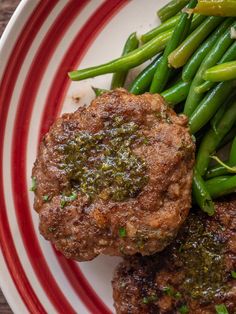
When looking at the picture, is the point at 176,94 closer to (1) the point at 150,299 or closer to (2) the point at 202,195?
(2) the point at 202,195

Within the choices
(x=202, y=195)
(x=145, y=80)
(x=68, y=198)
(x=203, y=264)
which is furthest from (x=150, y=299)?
(x=145, y=80)

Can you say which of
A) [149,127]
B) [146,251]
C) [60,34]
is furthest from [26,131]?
[146,251]

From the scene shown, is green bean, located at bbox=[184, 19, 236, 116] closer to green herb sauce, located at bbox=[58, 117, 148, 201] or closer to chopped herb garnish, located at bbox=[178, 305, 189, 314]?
green herb sauce, located at bbox=[58, 117, 148, 201]

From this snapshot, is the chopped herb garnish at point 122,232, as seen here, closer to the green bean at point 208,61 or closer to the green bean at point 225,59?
the green bean at point 208,61

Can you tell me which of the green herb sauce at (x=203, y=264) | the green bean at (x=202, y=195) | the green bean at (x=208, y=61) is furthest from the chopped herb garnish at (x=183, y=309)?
the green bean at (x=208, y=61)

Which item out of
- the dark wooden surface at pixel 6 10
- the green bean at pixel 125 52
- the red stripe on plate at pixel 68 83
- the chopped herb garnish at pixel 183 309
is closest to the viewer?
the chopped herb garnish at pixel 183 309
